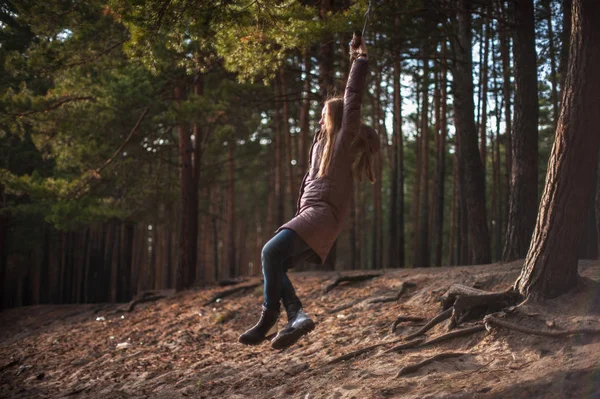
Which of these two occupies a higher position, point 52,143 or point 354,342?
point 52,143

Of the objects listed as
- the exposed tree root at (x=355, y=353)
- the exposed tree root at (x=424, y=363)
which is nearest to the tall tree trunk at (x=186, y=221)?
the exposed tree root at (x=355, y=353)

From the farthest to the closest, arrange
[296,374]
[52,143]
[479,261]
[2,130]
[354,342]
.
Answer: [52,143], [2,130], [479,261], [354,342], [296,374]

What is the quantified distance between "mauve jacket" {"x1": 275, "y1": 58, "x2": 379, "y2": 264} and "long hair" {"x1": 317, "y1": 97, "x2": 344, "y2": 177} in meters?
0.04

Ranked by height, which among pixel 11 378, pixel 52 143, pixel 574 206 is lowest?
pixel 11 378

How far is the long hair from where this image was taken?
16.5 feet


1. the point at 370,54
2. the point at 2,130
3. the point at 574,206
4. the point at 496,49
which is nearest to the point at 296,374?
the point at 574,206

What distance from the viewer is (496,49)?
21094 mm

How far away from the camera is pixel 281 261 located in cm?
511

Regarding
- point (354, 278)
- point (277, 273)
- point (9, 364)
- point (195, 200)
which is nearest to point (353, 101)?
point (277, 273)

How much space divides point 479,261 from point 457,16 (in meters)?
5.99

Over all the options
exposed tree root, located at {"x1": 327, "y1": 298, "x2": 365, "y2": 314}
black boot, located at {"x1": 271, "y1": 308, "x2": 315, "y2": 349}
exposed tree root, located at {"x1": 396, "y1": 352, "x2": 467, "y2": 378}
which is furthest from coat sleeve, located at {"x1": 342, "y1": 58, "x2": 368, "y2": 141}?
exposed tree root, located at {"x1": 327, "y1": 298, "x2": 365, "y2": 314}

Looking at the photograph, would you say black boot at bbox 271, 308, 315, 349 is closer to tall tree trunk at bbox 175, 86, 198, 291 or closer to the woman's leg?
the woman's leg

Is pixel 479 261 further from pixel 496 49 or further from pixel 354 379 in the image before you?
pixel 496 49

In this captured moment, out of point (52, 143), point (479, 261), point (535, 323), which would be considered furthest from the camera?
point (52, 143)
